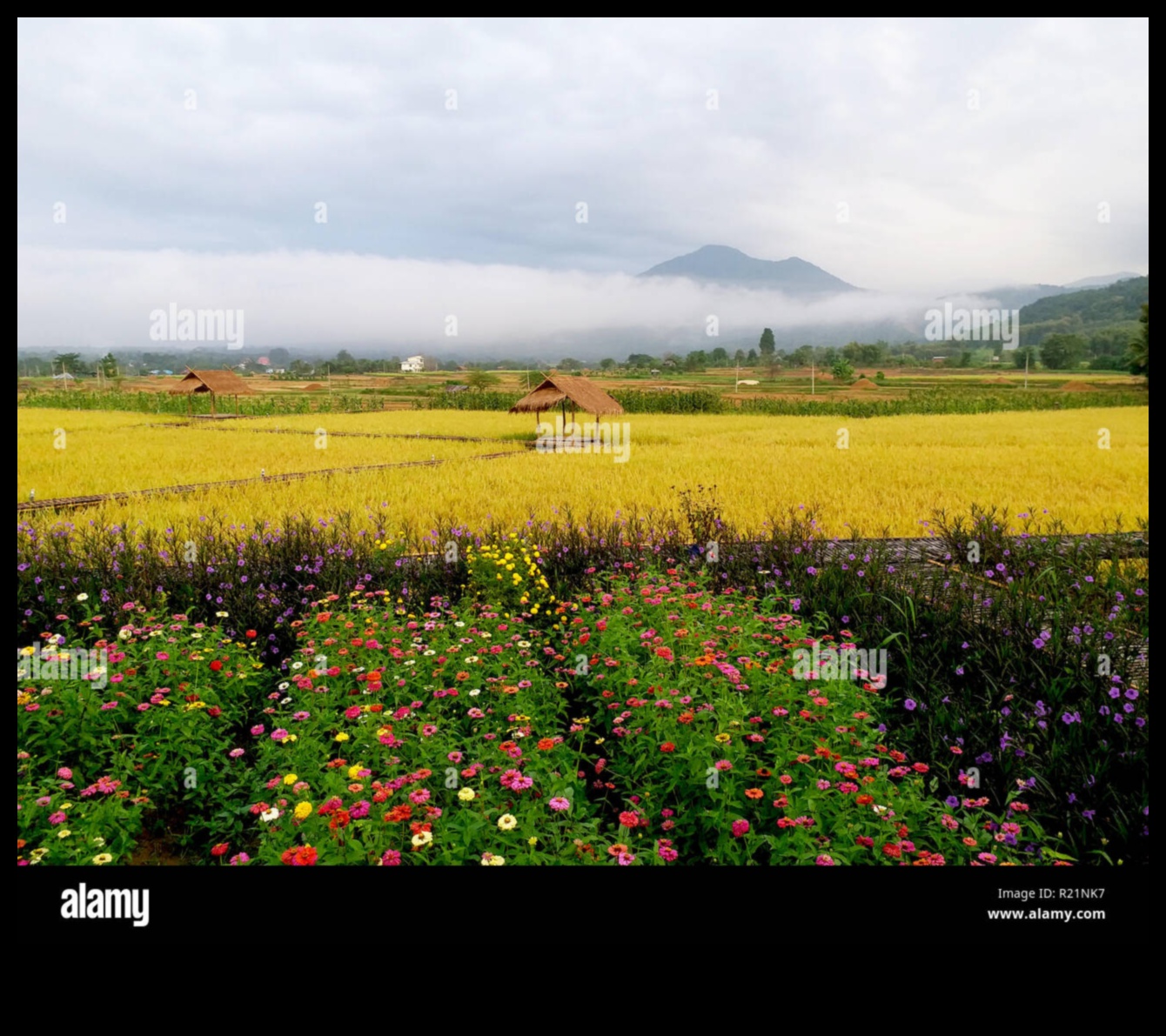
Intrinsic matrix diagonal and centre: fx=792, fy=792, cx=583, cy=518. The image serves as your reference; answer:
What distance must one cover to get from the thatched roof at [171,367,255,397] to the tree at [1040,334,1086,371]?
35.1 m

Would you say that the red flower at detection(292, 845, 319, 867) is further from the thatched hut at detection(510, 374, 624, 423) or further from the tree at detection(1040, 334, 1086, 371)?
the tree at detection(1040, 334, 1086, 371)

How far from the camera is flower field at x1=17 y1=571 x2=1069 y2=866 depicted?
264 cm

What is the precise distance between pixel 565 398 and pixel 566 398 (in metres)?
0.07

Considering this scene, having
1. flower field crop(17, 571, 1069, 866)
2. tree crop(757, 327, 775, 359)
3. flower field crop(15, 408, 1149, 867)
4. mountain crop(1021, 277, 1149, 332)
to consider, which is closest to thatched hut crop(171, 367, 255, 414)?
flower field crop(15, 408, 1149, 867)

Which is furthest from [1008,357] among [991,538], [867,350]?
[991,538]

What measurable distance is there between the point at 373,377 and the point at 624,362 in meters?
19.8

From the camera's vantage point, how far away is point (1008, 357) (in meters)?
49.2

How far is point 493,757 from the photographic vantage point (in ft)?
10.0

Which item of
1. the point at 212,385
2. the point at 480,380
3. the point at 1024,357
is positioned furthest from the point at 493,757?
the point at 1024,357

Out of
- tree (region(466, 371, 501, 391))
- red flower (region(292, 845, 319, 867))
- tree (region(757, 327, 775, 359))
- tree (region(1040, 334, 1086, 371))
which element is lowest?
red flower (region(292, 845, 319, 867))

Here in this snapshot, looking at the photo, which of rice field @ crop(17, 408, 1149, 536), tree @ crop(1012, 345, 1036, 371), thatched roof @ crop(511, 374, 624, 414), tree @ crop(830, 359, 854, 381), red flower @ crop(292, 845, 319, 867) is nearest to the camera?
red flower @ crop(292, 845, 319, 867)

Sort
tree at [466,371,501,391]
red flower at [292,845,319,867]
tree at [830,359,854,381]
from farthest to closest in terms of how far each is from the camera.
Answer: tree at [830,359,854,381] < tree at [466,371,501,391] < red flower at [292,845,319,867]

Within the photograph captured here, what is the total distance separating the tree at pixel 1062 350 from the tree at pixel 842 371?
16.1m
